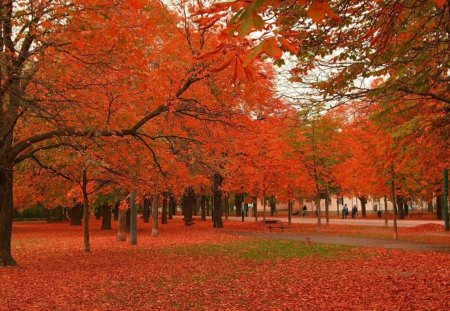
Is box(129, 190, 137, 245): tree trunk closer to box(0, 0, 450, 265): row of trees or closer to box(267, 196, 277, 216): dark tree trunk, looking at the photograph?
box(0, 0, 450, 265): row of trees

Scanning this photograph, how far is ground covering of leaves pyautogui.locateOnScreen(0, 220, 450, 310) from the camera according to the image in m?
8.13

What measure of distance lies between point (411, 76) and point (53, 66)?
25.8ft

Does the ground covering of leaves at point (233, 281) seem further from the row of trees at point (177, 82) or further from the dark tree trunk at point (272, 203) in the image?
the dark tree trunk at point (272, 203)

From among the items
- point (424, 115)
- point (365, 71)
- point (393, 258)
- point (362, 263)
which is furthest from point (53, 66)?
point (393, 258)

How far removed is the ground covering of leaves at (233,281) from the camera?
320 inches

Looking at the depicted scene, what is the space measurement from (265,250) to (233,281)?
6838 millimetres

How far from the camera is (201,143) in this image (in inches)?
528

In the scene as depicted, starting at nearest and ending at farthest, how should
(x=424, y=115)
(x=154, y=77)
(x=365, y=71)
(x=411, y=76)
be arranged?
(x=365, y=71), (x=411, y=76), (x=424, y=115), (x=154, y=77)

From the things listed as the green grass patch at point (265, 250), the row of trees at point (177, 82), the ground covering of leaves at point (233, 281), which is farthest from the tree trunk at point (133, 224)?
the ground covering of leaves at point (233, 281)

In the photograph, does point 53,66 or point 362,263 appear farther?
point 362,263

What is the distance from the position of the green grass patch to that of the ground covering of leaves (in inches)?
1.6

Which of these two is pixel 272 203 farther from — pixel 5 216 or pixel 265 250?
pixel 5 216

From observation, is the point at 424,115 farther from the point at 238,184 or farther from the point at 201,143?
the point at 238,184

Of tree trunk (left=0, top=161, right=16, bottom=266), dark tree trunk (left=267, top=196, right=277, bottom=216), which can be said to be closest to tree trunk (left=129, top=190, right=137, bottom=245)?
tree trunk (left=0, top=161, right=16, bottom=266)
